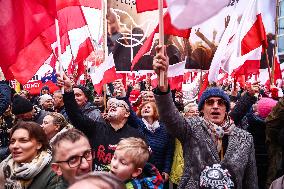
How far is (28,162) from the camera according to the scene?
322 centimetres

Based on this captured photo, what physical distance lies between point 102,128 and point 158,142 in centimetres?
92

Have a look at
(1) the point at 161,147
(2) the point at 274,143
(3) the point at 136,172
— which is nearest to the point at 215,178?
(3) the point at 136,172

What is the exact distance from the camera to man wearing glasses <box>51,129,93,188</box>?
264 centimetres

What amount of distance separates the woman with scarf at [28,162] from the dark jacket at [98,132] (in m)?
1.25

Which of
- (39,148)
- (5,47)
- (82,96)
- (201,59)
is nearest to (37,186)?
(39,148)

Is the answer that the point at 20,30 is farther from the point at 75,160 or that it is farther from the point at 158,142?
the point at 158,142

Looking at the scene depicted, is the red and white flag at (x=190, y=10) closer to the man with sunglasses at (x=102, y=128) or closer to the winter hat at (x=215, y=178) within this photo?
the winter hat at (x=215, y=178)

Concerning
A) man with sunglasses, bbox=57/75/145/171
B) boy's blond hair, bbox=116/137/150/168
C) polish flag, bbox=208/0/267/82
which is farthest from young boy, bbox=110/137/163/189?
polish flag, bbox=208/0/267/82

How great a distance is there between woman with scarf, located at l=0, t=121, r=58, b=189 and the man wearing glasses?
1.06 feet

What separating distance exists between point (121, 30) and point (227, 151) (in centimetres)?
534

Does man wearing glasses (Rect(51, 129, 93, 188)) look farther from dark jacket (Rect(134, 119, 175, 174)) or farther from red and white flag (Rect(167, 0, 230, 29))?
dark jacket (Rect(134, 119, 175, 174))

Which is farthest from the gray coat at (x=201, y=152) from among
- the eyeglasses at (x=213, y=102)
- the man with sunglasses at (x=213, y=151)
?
the eyeglasses at (x=213, y=102)

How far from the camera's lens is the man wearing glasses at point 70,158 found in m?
2.64

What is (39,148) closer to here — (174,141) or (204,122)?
(204,122)
